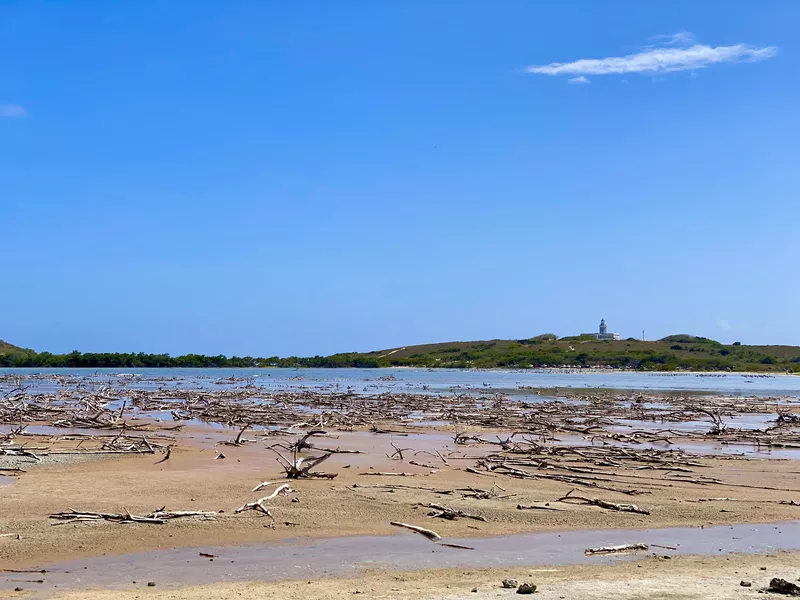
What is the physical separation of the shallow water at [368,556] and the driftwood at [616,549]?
14 cm

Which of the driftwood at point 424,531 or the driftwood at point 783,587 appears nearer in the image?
the driftwood at point 783,587

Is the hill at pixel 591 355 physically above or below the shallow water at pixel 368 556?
above

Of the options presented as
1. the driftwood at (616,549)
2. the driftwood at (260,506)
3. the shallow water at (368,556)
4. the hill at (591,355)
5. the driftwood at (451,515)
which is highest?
the hill at (591,355)

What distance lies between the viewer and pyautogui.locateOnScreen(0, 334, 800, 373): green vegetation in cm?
13800

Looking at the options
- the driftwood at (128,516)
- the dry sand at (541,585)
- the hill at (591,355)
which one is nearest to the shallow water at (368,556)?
the dry sand at (541,585)

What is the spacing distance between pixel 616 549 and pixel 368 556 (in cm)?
315

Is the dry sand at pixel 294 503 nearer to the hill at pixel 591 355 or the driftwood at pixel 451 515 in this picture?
the driftwood at pixel 451 515

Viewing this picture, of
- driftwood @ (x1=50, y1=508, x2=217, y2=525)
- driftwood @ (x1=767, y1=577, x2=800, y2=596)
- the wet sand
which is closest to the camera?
driftwood @ (x1=767, y1=577, x2=800, y2=596)

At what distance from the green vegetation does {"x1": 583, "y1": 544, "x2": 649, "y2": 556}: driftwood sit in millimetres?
118455

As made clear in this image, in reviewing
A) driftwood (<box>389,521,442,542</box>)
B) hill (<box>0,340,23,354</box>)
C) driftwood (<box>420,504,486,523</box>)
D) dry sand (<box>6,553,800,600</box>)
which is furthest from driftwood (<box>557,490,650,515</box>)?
hill (<box>0,340,23,354</box>)

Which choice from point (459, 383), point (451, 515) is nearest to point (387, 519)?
point (451, 515)

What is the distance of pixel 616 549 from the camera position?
10273 millimetres

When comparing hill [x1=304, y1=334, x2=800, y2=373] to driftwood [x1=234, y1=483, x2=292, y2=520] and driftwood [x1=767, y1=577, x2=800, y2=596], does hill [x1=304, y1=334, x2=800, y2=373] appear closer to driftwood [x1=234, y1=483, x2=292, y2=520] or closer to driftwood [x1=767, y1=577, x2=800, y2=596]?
driftwood [x1=234, y1=483, x2=292, y2=520]

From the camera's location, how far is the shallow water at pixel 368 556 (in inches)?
355
